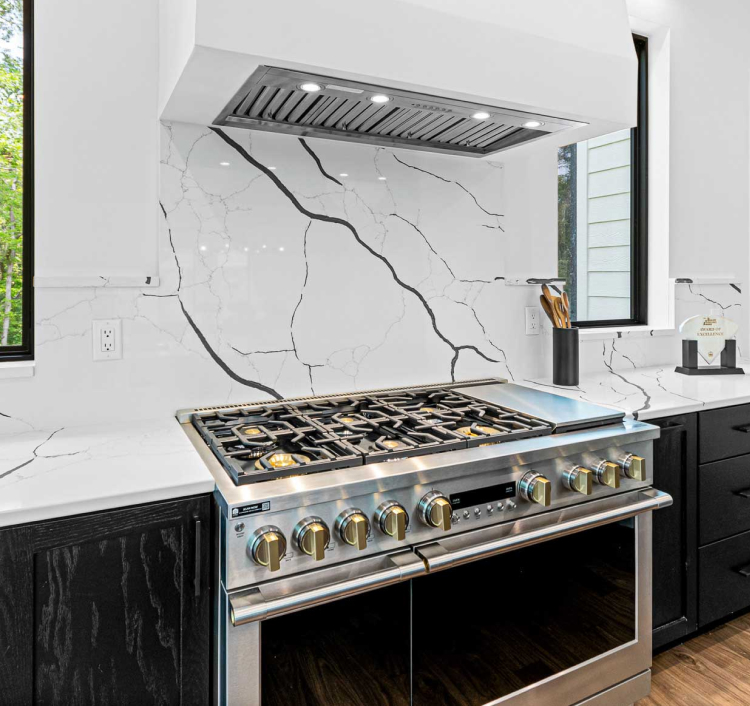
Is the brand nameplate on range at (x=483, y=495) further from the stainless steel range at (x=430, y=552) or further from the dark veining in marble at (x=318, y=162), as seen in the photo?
the dark veining in marble at (x=318, y=162)

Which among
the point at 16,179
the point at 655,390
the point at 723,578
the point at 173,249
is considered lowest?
the point at 723,578

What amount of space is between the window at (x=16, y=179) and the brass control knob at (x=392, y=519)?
1.10 meters

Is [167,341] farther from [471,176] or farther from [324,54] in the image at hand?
[471,176]

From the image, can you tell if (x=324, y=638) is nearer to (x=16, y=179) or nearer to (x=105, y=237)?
(x=105, y=237)

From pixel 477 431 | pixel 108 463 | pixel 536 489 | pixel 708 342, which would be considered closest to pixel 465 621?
pixel 536 489

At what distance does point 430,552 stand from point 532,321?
1.29 meters

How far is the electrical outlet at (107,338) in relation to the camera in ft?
5.35

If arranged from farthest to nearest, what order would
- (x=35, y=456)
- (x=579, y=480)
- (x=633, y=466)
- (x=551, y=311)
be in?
1. (x=551, y=311)
2. (x=633, y=466)
3. (x=579, y=480)
4. (x=35, y=456)

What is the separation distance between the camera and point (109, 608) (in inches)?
44.2

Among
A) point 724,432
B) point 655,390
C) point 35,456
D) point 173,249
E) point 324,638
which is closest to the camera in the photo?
point 324,638

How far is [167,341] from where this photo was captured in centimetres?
172

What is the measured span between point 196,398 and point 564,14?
1.50 m

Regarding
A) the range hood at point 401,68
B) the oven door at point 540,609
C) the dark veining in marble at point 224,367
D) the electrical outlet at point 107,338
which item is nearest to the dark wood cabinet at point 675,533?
the oven door at point 540,609

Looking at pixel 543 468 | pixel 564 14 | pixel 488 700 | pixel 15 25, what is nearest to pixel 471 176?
pixel 564 14
